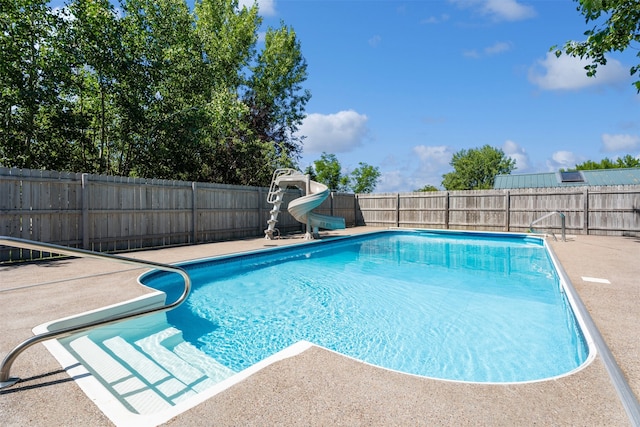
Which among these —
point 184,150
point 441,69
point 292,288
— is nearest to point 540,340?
point 292,288

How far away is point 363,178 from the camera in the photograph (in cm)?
3531

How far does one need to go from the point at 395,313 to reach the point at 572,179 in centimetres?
1988

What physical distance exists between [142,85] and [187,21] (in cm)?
443

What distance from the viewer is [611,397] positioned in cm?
187

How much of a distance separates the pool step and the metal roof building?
793 inches

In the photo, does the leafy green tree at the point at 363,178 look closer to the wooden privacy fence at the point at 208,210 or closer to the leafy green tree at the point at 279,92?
the leafy green tree at the point at 279,92

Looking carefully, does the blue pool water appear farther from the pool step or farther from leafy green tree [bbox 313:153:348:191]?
leafy green tree [bbox 313:153:348:191]

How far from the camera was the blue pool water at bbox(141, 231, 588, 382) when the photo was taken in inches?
130

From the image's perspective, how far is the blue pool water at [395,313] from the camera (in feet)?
10.9

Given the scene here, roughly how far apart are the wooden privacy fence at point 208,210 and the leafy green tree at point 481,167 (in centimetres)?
3336

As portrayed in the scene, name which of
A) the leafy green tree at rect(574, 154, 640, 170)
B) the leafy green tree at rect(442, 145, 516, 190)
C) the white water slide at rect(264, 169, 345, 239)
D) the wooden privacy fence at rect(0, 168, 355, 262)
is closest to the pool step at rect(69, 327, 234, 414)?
the wooden privacy fence at rect(0, 168, 355, 262)

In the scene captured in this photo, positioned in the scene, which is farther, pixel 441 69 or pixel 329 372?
pixel 441 69

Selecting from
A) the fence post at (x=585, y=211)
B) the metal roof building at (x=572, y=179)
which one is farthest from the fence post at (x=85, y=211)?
the metal roof building at (x=572, y=179)

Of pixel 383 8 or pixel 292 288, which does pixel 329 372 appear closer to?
pixel 292 288
